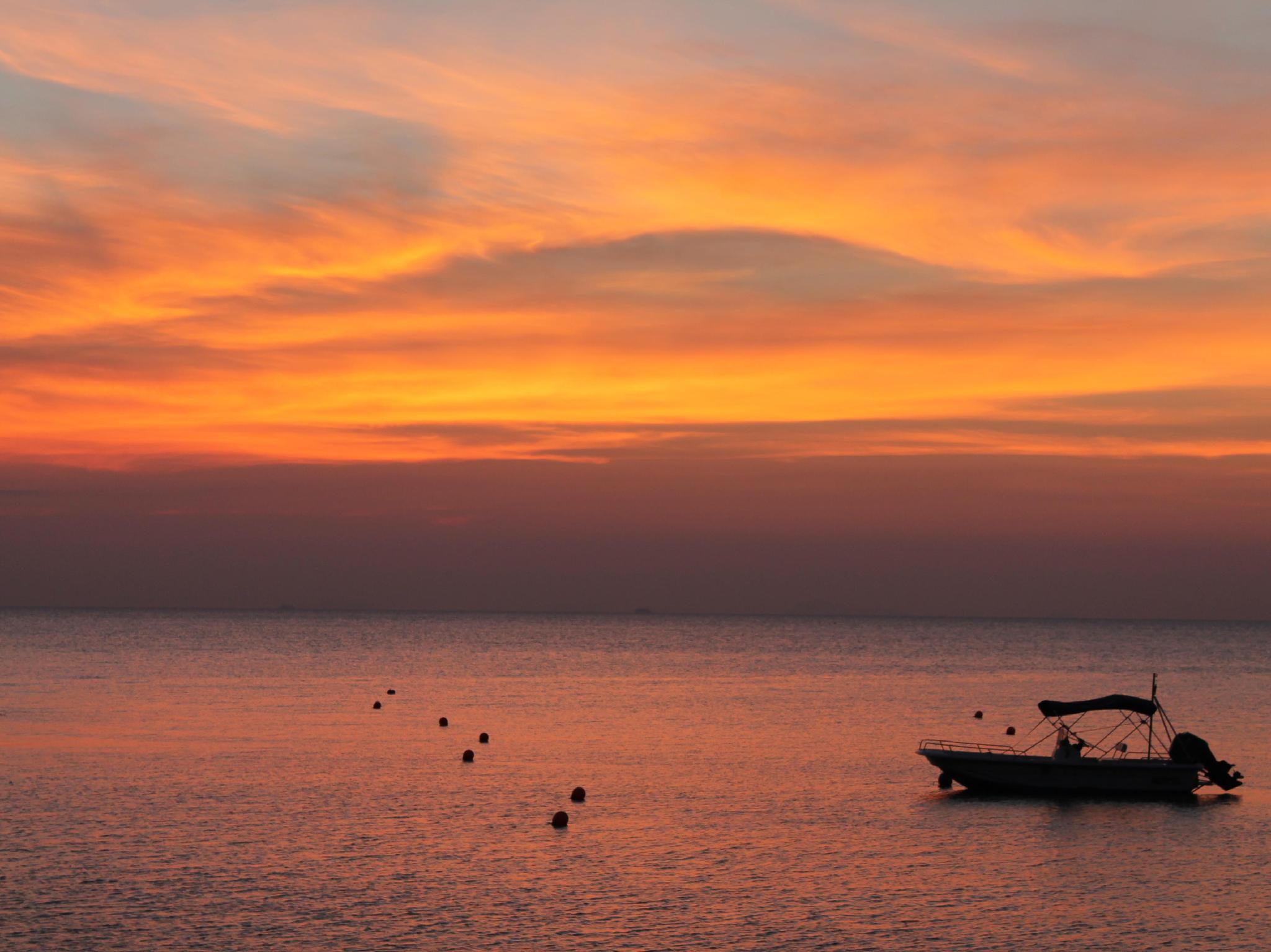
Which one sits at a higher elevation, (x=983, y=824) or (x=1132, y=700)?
(x=1132, y=700)

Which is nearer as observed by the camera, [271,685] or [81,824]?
[81,824]

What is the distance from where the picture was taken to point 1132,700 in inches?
2842

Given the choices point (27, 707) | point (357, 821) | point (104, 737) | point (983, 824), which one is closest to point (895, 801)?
point (983, 824)

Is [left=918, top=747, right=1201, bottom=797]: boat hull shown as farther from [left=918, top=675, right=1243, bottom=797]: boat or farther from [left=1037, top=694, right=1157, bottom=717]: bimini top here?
[left=1037, top=694, right=1157, bottom=717]: bimini top

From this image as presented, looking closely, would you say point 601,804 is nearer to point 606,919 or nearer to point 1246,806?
point 606,919

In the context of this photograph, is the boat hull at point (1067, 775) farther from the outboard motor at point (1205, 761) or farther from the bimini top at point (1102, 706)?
the bimini top at point (1102, 706)

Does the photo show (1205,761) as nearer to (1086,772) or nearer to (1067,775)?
(1086,772)

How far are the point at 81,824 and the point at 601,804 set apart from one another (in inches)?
861

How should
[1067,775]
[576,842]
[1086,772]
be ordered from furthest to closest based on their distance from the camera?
[1067,775], [1086,772], [576,842]

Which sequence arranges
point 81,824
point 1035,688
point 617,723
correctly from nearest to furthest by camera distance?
point 81,824 < point 617,723 < point 1035,688

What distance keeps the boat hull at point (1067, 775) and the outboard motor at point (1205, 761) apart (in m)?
0.98

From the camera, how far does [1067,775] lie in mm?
67750

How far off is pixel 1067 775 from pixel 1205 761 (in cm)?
716

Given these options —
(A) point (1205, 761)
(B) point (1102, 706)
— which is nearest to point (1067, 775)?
(B) point (1102, 706)
